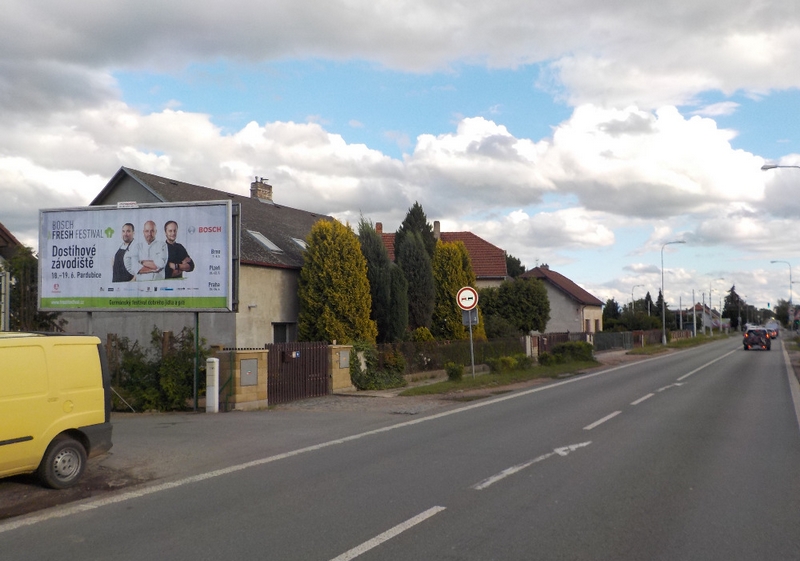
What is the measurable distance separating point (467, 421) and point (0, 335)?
8398 mm

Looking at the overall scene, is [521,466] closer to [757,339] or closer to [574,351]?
[574,351]

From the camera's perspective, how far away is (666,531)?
21.0ft

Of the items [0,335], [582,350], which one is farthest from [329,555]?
[582,350]

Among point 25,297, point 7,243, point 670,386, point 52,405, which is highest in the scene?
point 7,243

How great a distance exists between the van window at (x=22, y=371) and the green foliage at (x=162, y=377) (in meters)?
8.40

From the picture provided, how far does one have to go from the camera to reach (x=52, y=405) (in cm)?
817

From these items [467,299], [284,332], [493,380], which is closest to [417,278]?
[284,332]

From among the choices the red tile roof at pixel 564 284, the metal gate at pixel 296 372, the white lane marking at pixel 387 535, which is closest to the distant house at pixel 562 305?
the red tile roof at pixel 564 284

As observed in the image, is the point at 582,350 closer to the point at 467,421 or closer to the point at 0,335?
the point at 467,421

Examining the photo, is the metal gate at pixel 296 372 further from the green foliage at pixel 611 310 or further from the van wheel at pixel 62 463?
the green foliage at pixel 611 310

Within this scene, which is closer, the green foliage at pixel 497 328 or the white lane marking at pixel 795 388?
the white lane marking at pixel 795 388

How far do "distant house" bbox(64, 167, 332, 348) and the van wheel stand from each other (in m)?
12.7

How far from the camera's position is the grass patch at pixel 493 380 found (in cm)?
2025

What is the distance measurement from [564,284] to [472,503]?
2123 inches
